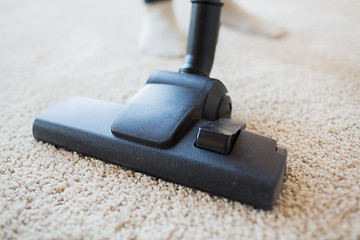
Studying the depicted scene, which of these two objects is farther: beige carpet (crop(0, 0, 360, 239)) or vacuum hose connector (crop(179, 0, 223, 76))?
vacuum hose connector (crop(179, 0, 223, 76))

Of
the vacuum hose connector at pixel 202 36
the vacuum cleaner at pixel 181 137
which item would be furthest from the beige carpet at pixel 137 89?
the vacuum hose connector at pixel 202 36

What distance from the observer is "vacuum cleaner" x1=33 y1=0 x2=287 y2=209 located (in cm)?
52

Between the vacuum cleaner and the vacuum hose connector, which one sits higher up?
the vacuum hose connector

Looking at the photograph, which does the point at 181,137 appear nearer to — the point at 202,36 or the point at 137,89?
the point at 202,36

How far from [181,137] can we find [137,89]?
459 mm

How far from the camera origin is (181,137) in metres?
0.59

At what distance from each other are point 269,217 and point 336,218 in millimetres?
108

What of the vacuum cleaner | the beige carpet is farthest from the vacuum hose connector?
the beige carpet

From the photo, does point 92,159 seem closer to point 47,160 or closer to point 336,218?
point 47,160

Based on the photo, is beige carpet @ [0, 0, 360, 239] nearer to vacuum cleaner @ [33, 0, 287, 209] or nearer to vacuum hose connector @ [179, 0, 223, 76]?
vacuum cleaner @ [33, 0, 287, 209]

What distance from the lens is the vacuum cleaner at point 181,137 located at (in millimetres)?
519

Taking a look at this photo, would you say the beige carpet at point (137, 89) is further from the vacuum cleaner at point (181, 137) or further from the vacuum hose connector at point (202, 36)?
the vacuum hose connector at point (202, 36)

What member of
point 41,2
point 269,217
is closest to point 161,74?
point 269,217

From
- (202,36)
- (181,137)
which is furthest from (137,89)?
(181,137)
